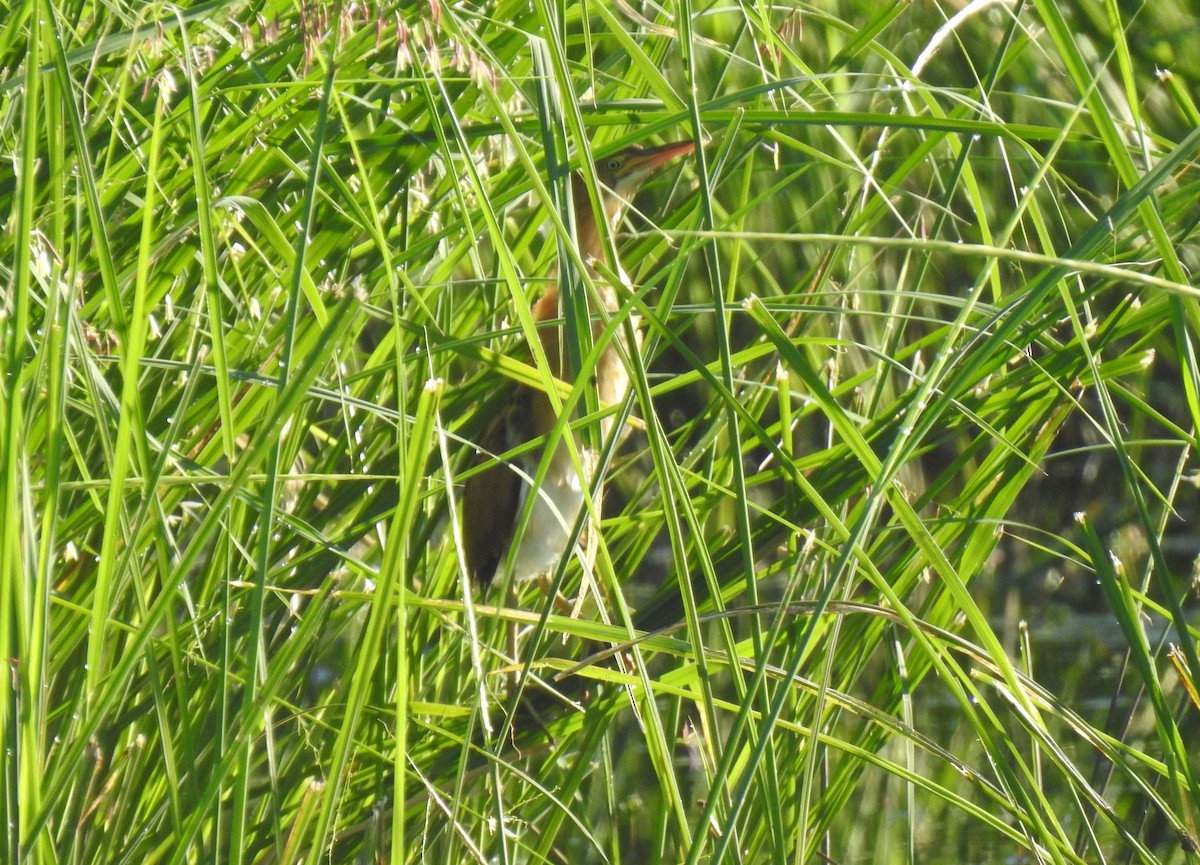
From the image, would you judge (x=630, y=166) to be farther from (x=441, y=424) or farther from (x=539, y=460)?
(x=441, y=424)

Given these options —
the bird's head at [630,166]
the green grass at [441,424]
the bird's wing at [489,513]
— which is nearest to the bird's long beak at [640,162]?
the bird's head at [630,166]

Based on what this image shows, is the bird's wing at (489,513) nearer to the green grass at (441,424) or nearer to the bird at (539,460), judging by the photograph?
the bird at (539,460)

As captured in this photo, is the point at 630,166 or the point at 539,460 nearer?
the point at 630,166

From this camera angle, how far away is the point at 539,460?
2162 millimetres

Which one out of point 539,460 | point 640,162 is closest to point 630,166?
point 640,162

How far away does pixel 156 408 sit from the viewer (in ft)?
4.45

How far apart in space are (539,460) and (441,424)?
89 centimetres

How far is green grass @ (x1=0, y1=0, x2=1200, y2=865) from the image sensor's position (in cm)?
85

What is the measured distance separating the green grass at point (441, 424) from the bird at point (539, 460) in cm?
32

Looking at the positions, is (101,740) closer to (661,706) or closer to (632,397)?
(632,397)

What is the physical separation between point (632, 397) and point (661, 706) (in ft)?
5.91

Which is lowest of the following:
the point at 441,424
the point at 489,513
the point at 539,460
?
the point at 489,513

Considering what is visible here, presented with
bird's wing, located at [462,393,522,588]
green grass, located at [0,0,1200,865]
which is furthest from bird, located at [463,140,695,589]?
green grass, located at [0,0,1200,865]

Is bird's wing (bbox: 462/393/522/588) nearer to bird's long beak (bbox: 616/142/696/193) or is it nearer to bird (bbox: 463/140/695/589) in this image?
bird (bbox: 463/140/695/589)
